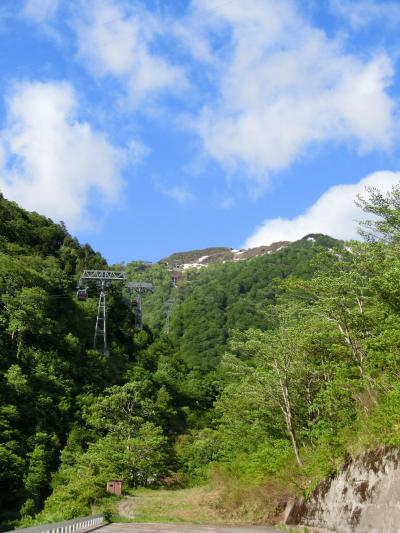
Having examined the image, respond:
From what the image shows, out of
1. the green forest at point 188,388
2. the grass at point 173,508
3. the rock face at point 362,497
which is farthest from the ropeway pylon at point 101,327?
the rock face at point 362,497

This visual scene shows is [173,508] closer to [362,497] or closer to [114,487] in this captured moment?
[114,487]

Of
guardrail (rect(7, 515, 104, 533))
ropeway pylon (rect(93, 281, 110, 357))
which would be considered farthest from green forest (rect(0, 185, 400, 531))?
guardrail (rect(7, 515, 104, 533))

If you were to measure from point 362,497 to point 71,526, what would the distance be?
10127 mm

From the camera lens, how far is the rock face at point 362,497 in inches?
494

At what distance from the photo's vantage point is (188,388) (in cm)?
6962

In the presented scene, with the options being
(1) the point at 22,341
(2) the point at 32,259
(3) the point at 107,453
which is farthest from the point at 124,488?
(2) the point at 32,259

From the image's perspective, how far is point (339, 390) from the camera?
19.4 metres

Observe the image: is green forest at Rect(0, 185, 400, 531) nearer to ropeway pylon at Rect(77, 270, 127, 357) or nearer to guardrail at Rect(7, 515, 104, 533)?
ropeway pylon at Rect(77, 270, 127, 357)

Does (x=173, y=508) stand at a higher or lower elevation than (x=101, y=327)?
lower

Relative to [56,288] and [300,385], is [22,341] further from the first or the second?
[300,385]

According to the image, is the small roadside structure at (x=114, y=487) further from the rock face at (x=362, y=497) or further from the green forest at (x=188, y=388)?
the rock face at (x=362, y=497)

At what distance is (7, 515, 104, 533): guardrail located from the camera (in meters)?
14.8

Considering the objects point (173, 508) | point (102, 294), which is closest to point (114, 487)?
point (173, 508)

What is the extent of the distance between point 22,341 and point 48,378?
5.64 m
